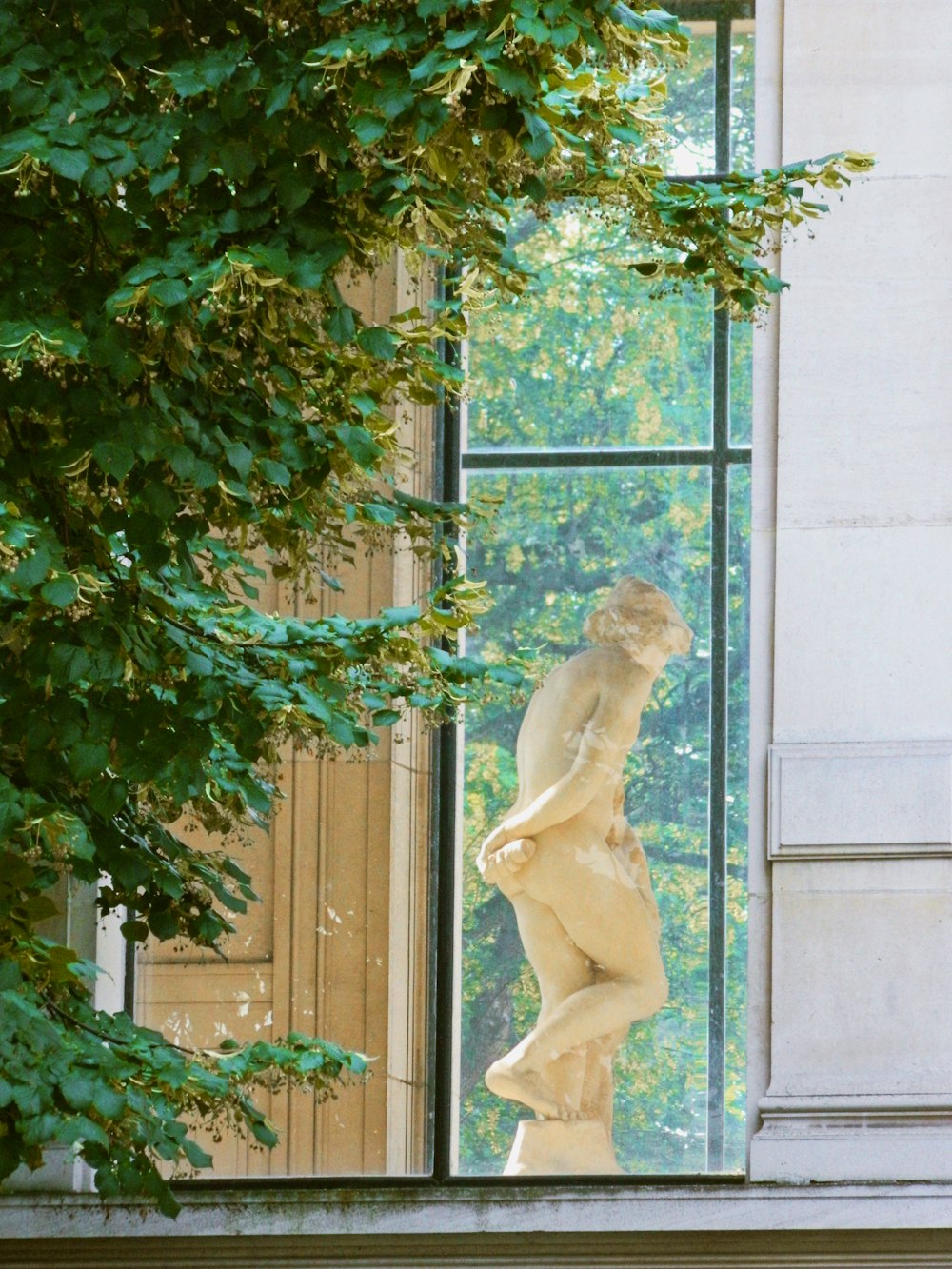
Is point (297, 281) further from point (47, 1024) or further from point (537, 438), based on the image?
point (537, 438)

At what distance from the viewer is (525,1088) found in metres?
7.84

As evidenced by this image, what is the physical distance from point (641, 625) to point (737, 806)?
2.47 ft

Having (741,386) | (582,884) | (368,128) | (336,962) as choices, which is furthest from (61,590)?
(741,386)

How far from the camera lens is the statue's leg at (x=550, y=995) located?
7.81m

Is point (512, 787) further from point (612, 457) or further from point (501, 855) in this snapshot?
point (612, 457)

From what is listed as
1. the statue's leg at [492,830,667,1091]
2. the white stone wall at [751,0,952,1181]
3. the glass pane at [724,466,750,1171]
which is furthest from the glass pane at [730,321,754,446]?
the statue's leg at [492,830,667,1091]

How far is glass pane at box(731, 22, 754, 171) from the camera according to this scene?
821 centimetres

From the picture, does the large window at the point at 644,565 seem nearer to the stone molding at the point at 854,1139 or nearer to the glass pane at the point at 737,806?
the glass pane at the point at 737,806

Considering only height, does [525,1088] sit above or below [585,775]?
below

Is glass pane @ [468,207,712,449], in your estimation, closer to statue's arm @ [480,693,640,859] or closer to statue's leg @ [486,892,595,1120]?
statue's arm @ [480,693,640,859]

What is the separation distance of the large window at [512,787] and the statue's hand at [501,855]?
6 centimetres

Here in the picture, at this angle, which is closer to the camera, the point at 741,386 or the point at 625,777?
the point at 625,777

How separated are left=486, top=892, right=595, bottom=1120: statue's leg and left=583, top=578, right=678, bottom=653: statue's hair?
0.99 metres

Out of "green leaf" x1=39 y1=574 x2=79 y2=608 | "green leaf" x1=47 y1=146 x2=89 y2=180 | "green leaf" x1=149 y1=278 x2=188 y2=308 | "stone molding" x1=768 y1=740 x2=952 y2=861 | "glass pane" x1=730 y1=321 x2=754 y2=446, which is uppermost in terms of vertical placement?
"glass pane" x1=730 y1=321 x2=754 y2=446
